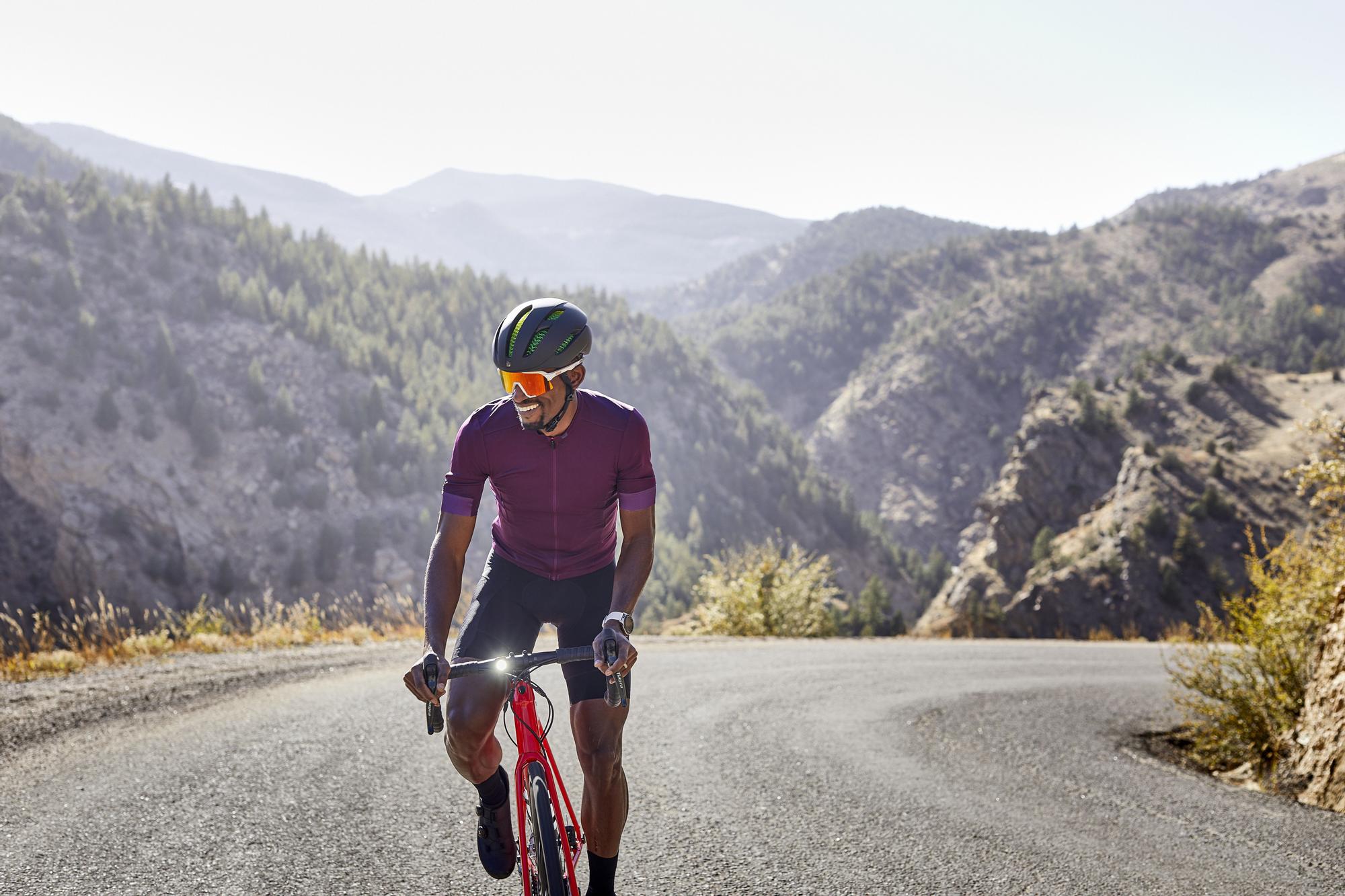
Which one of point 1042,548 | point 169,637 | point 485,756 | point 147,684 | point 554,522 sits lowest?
point 1042,548

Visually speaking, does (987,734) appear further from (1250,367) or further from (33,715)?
(1250,367)

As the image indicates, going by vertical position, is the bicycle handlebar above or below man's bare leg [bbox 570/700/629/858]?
above

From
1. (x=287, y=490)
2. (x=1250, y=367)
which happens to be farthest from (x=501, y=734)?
(x=287, y=490)

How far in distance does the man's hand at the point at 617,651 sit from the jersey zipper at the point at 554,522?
1.81 ft

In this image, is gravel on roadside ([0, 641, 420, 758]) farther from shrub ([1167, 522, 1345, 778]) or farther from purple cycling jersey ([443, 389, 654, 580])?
shrub ([1167, 522, 1345, 778])

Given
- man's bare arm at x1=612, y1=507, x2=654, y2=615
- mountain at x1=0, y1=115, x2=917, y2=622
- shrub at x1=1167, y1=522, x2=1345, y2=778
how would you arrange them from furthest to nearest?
mountain at x1=0, y1=115, x2=917, y2=622, shrub at x1=1167, y1=522, x2=1345, y2=778, man's bare arm at x1=612, y1=507, x2=654, y2=615

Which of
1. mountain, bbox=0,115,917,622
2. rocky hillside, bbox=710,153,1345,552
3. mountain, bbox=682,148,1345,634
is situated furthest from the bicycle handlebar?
rocky hillside, bbox=710,153,1345,552

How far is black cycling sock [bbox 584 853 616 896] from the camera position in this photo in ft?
10.3

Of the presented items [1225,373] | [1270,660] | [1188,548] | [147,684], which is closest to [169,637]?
[147,684]

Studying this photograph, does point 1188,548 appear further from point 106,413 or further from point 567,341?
point 106,413

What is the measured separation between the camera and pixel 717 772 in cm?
559

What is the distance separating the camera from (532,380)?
3088 mm

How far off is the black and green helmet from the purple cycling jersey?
235 mm

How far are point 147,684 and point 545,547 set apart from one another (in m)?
5.95
